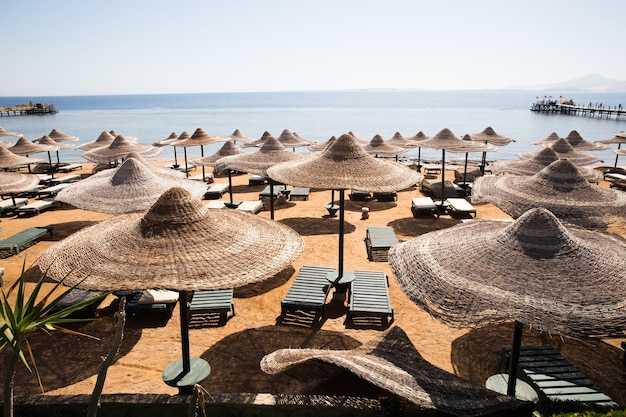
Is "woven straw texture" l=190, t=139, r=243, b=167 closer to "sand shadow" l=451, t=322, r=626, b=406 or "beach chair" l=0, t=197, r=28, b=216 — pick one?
"beach chair" l=0, t=197, r=28, b=216

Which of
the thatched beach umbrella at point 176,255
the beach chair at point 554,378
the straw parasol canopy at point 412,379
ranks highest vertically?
the thatched beach umbrella at point 176,255

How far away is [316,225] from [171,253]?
1014cm

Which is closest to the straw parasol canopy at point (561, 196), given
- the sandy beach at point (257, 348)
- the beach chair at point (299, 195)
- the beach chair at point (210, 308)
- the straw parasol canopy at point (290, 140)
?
the sandy beach at point (257, 348)

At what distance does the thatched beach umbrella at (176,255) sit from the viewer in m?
4.93

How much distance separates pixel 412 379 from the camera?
13.8 ft

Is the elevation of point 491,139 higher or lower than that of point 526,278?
higher

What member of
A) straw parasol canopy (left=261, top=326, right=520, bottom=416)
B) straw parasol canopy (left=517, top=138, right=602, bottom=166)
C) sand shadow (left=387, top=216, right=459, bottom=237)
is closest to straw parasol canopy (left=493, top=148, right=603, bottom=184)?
straw parasol canopy (left=517, top=138, right=602, bottom=166)

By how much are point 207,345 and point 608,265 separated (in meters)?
6.59

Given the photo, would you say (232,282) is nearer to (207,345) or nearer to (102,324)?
(207,345)

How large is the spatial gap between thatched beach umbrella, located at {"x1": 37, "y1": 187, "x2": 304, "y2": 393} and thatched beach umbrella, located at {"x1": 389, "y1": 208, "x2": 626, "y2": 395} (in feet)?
6.85

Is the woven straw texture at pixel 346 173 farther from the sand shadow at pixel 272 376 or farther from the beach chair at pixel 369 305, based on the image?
the sand shadow at pixel 272 376

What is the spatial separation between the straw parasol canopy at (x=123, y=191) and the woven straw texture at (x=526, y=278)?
7.62 metres

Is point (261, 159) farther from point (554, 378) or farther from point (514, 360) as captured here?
point (554, 378)

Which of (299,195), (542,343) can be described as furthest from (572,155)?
(542,343)
